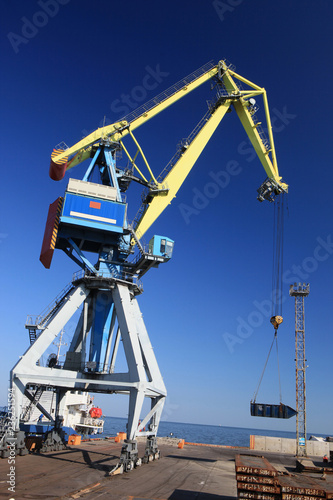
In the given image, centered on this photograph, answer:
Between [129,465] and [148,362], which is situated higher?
[148,362]

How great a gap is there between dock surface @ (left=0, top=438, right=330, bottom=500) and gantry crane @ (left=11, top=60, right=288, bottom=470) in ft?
7.60

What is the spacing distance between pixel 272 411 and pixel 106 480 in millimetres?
16060

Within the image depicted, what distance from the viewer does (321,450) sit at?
49.2m

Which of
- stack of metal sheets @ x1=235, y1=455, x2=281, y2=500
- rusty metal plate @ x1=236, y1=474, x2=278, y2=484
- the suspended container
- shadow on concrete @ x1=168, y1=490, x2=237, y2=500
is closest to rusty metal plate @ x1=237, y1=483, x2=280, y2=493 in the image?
stack of metal sheets @ x1=235, y1=455, x2=281, y2=500

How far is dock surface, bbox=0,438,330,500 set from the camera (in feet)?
51.7

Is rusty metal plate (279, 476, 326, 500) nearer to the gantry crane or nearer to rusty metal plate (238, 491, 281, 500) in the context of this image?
rusty metal plate (238, 491, 281, 500)

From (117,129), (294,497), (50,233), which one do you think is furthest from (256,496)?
(117,129)

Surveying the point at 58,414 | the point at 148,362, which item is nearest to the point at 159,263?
the point at 148,362

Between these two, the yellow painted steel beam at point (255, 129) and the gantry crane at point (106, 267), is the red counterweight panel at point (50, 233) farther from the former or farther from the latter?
the yellow painted steel beam at point (255, 129)

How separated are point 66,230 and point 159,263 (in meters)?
7.62

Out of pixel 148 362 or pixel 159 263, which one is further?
pixel 159 263

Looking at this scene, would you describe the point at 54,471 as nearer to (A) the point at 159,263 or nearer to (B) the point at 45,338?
(B) the point at 45,338

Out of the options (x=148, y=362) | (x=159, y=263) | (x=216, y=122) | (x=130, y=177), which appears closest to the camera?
(x=148, y=362)

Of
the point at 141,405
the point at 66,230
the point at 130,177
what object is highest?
the point at 130,177
